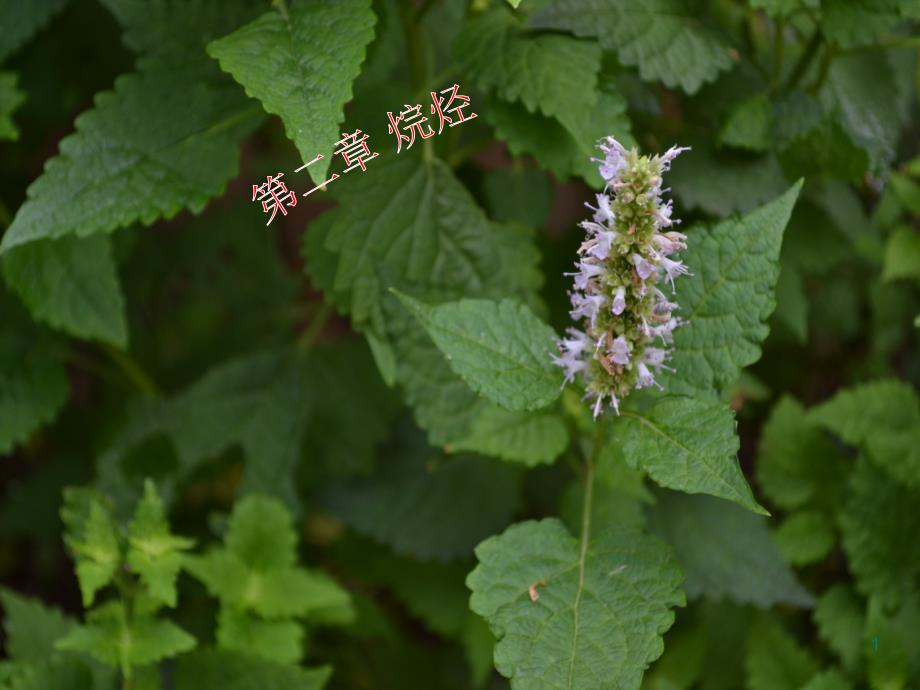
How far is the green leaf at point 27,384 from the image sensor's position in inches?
50.1

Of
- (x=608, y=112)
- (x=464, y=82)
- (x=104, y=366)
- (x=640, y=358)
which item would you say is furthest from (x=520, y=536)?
(x=104, y=366)

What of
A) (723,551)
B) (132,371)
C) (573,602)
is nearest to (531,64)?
(573,602)

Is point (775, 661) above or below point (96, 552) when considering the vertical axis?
below

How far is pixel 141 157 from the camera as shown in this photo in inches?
41.2

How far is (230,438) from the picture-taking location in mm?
1367

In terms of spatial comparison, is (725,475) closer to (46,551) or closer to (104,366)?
(104,366)

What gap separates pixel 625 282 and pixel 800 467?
66 cm

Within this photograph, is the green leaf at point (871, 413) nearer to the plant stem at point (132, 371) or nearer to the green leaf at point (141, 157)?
the green leaf at point (141, 157)

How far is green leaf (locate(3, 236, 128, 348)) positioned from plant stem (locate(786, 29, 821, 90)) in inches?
34.8

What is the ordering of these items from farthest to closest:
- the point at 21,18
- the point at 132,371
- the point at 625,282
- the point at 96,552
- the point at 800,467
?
the point at 132,371 < the point at 800,467 < the point at 21,18 < the point at 96,552 < the point at 625,282

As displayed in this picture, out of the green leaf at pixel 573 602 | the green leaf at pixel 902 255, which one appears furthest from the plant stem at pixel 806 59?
the green leaf at pixel 573 602

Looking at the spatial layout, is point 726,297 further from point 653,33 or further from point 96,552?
point 96,552

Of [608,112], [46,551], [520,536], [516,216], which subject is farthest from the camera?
[46,551]

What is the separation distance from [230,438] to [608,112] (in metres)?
0.70
